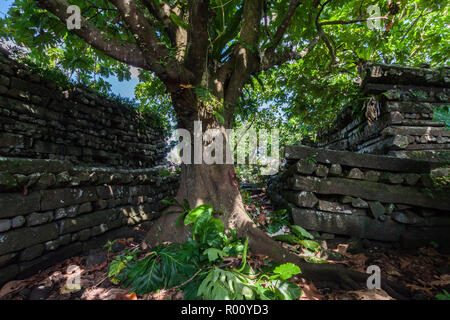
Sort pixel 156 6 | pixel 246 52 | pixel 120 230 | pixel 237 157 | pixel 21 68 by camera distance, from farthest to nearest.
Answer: pixel 237 157 → pixel 21 68 → pixel 120 230 → pixel 246 52 → pixel 156 6

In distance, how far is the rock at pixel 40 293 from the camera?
77.0 inches

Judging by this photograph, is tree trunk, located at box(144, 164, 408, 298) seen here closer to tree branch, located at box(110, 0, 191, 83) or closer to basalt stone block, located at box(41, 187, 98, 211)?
basalt stone block, located at box(41, 187, 98, 211)

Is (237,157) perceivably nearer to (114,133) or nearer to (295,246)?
(114,133)

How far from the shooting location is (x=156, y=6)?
294cm

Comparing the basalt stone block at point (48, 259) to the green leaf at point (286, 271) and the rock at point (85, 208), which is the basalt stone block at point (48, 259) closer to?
the rock at point (85, 208)

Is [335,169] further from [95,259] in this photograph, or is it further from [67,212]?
[67,212]

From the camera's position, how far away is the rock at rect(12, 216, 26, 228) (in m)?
2.17

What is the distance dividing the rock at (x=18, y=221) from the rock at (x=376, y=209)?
4937 mm

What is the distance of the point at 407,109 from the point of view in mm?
4215

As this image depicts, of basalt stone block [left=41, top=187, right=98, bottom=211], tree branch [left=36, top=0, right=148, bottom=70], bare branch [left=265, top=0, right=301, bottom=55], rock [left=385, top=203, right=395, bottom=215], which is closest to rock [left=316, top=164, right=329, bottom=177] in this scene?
rock [left=385, top=203, right=395, bottom=215]

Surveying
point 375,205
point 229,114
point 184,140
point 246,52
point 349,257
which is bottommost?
point 349,257

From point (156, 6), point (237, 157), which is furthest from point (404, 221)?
point (237, 157)

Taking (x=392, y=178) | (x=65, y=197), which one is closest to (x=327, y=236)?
(x=392, y=178)

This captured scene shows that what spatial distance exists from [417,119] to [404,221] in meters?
2.79
